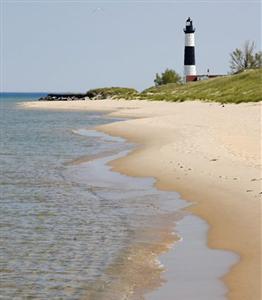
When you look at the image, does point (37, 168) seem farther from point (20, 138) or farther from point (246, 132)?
point (20, 138)

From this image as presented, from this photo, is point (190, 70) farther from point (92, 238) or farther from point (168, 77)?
point (92, 238)

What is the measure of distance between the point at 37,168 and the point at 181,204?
7561mm

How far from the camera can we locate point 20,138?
32.2 metres

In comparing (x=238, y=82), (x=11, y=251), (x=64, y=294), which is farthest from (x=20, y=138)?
(x=238, y=82)

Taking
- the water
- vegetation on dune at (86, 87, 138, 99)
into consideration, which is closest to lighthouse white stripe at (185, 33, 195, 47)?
vegetation on dune at (86, 87, 138, 99)

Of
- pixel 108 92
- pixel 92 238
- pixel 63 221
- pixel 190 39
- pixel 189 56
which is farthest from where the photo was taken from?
pixel 108 92

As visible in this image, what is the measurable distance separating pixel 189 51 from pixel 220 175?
259 feet

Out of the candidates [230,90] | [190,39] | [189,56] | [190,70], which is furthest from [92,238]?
[190,39]

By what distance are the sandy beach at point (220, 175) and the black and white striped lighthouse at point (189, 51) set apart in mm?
62628

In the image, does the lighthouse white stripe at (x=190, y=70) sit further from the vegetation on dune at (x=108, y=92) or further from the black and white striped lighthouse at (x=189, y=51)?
the vegetation on dune at (x=108, y=92)

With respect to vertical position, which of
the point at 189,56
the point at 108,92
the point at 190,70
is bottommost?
the point at 108,92

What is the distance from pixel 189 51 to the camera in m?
92.9

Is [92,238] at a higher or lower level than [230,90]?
lower

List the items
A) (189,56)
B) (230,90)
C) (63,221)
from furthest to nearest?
(189,56)
(230,90)
(63,221)
